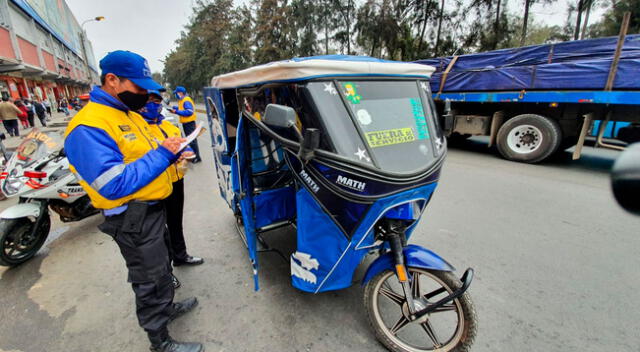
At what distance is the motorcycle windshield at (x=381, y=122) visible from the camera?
1707mm

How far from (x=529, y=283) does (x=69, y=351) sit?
3.86m

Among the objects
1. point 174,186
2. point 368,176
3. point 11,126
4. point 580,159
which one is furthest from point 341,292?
point 11,126

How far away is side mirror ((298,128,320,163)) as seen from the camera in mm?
1620

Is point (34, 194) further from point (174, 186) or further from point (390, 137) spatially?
point (390, 137)

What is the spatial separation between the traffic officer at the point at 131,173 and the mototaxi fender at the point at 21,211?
213cm

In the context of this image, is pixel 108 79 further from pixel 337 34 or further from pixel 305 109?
pixel 337 34

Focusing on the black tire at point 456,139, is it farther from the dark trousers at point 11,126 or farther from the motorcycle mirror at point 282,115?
the dark trousers at point 11,126

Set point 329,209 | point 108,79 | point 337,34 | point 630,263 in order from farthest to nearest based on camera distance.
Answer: point 337,34 < point 630,263 < point 329,209 < point 108,79


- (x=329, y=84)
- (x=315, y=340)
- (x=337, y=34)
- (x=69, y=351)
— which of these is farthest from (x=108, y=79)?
(x=337, y=34)

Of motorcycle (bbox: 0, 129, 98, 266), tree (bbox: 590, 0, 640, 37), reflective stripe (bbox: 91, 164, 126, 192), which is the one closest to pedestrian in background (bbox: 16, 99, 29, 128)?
motorcycle (bbox: 0, 129, 98, 266)

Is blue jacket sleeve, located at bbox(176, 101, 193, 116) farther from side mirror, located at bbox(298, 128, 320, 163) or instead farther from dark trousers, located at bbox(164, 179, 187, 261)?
side mirror, located at bbox(298, 128, 320, 163)

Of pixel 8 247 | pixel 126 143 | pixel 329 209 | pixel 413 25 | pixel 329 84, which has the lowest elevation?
pixel 8 247

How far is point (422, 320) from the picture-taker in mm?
1885

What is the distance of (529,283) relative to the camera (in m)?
2.63
